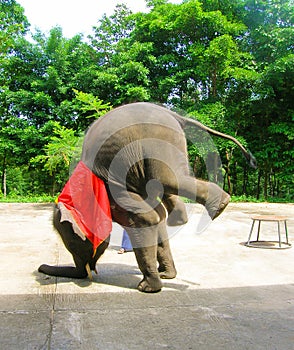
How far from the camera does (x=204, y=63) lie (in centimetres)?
1393

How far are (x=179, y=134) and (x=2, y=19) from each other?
14.7 m

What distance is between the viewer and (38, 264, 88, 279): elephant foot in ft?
11.9

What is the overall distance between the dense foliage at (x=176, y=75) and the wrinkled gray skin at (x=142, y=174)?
10.3 m

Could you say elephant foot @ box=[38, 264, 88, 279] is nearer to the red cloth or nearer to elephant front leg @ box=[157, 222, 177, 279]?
the red cloth

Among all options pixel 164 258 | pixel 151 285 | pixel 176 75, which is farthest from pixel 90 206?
pixel 176 75

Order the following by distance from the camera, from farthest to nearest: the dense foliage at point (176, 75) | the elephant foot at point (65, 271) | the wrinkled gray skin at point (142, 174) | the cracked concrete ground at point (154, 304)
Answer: the dense foliage at point (176, 75)
the elephant foot at point (65, 271)
the wrinkled gray skin at point (142, 174)
the cracked concrete ground at point (154, 304)

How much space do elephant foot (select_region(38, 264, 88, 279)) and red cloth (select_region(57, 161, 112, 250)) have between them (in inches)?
20.3

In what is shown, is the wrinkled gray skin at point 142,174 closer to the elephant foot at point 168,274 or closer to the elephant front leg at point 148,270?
the elephant front leg at point 148,270

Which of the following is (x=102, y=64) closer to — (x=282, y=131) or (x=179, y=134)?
(x=282, y=131)

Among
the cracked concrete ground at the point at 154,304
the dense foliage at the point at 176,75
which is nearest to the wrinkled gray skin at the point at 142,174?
the cracked concrete ground at the point at 154,304

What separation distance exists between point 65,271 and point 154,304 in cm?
107

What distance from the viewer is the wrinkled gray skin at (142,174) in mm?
3180

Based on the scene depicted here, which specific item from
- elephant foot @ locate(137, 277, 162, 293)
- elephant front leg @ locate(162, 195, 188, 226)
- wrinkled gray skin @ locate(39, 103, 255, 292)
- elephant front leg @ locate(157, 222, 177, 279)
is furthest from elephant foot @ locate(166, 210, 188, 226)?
elephant foot @ locate(137, 277, 162, 293)

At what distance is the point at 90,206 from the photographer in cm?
322
